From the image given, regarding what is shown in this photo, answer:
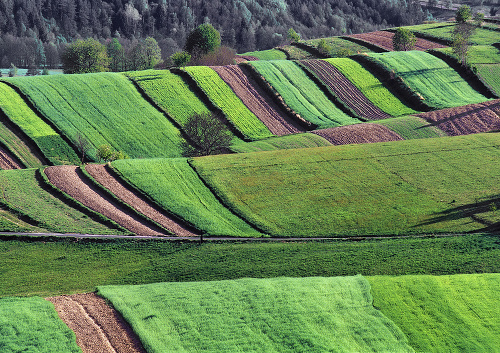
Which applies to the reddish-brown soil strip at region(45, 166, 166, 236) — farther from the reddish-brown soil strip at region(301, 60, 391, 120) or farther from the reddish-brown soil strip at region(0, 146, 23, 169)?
the reddish-brown soil strip at region(301, 60, 391, 120)

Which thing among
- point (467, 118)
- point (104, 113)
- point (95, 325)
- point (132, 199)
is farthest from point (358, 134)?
point (95, 325)

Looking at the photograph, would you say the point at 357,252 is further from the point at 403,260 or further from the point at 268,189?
the point at 268,189

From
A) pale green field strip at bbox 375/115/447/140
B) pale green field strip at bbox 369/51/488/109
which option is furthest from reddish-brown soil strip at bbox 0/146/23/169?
pale green field strip at bbox 369/51/488/109

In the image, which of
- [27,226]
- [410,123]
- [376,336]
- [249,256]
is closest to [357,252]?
[249,256]

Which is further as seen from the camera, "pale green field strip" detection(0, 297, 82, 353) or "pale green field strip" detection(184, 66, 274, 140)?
"pale green field strip" detection(184, 66, 274, 140)

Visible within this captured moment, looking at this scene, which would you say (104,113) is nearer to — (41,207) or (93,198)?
(93,198)
